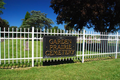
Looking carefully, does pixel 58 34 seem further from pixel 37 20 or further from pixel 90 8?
pixel 37 20

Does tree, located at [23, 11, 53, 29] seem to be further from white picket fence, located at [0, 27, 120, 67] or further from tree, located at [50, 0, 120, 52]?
white picket fence, located at [0, 27, 120, 67]

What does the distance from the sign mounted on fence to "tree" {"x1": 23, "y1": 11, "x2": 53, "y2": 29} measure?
3655 centimetres

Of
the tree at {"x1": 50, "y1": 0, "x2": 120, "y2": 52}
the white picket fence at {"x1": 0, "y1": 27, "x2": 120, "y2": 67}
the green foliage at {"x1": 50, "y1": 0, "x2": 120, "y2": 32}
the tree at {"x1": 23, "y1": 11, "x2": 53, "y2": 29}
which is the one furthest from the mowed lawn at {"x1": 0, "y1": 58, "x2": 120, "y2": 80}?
the tree at {"x1": 23, "y1": 11, "x2": 53, "y2": 29}

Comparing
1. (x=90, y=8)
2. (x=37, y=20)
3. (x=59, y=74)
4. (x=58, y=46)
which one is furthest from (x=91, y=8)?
(x=37, y=20)

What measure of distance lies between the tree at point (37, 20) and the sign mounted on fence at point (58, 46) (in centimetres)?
3655

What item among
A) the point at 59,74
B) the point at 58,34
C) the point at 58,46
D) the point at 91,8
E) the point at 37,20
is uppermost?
the point at 37,20

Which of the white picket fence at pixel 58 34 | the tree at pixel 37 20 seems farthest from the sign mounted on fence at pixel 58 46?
the tree at pixel 37 20

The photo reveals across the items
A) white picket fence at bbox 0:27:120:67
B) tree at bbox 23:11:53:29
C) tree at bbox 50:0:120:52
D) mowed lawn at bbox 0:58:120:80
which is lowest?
mowed lawn at bbox 0:58:120:80

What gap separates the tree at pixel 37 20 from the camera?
130 ft

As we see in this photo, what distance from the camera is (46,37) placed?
14.9 feet

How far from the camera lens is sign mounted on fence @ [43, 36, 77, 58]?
181 inches

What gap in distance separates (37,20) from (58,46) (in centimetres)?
3789

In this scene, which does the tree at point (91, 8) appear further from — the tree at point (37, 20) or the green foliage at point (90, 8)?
the tree at point (37, 20)

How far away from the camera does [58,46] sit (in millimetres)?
4770
